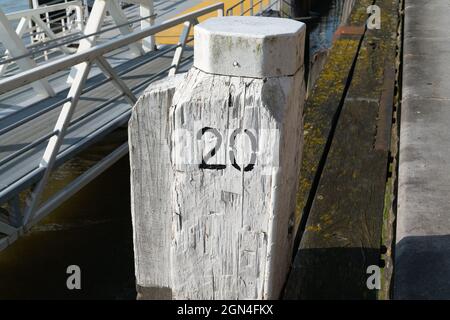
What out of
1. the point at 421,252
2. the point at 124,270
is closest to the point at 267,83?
the point at 421,252

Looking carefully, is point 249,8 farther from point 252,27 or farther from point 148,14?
point 252,27

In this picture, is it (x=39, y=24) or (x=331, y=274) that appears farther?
(x=39, y=24)

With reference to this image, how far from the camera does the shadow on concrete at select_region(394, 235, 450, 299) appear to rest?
5.45ft

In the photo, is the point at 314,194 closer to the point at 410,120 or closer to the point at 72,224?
the point at 410,120

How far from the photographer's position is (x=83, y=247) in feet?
20.2

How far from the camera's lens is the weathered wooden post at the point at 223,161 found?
1194 millimetres

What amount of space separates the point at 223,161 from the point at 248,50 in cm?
26

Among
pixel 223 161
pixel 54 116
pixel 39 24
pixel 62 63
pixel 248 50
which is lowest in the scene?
pixel 54 116

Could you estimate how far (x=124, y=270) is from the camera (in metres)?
5.84

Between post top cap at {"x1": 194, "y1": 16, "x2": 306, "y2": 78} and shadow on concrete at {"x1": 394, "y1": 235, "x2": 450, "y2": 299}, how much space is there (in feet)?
2.84

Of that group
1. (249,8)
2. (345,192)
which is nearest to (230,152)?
(345,192)

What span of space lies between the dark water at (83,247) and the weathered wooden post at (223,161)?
4252 millimetres

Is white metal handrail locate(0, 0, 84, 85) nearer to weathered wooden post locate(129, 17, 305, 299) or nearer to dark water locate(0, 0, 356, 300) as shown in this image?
dark water locate(0, 0, 356, 300)

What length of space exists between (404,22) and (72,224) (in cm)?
482
